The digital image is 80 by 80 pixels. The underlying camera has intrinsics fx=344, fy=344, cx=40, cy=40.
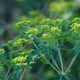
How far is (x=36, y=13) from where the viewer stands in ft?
9.70

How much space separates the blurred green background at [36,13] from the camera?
8.05 feet

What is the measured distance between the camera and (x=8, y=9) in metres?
3.88

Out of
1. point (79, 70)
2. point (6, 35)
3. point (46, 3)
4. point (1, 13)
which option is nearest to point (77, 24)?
point (79, 70)

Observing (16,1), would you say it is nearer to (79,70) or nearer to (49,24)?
(79,70)

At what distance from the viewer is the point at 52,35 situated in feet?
3.80

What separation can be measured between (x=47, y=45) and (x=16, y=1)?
9.02 ft

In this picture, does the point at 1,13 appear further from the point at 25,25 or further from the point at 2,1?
the point at 25,25

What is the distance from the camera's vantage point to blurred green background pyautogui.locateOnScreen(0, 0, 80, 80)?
246 cm

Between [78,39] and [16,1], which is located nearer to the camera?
[78,39]

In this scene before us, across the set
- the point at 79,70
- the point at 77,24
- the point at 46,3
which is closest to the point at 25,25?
the point at 77,24

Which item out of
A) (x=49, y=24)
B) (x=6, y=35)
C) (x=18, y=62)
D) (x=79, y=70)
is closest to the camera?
(x=18, y=62)

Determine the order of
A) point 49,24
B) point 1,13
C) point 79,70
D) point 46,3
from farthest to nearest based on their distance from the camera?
point 1,13, point 46,3, point 79,70, point 49,24

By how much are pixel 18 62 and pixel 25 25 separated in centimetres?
17

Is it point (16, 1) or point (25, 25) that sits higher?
point (25, 25)
